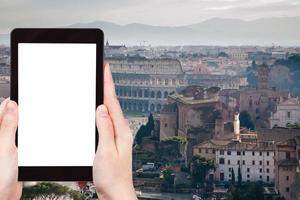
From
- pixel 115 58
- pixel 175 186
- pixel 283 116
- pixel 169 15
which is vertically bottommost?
pixel 175 186

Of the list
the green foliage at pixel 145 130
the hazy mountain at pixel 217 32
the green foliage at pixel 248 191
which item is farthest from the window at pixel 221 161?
the hazy mountain at pixel 217 32

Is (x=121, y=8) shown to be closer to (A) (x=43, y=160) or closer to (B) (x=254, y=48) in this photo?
(B) (x=254, y=48)

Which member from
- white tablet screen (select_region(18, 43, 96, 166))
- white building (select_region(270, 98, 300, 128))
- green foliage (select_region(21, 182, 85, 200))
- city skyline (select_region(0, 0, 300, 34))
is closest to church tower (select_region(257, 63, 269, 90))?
white building (select_region(270, 98, 300, 128))

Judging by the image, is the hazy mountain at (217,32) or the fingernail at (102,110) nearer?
the fingernail at (102,110)

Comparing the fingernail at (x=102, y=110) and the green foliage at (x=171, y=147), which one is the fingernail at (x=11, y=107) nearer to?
the fingernail at (x=102, y=110)

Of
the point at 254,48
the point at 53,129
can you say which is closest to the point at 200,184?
the point at 254,48

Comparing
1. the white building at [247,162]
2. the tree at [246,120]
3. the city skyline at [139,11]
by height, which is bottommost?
the white building at [247,162]
